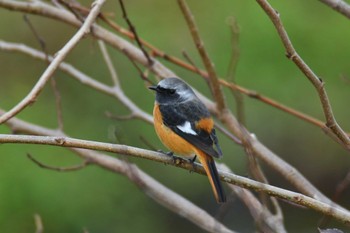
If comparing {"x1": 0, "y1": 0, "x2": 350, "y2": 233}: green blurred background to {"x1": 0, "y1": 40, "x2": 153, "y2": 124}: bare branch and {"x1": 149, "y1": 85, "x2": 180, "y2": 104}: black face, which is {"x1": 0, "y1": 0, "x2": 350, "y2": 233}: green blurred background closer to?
{"x1": 0, "y1": 40, "x2": 153, "y2": 124}: bare branch

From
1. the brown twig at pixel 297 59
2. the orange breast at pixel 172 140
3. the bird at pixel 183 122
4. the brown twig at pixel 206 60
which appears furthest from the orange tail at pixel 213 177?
the brown twig at pixel 297 59

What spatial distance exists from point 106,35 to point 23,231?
8.53 ft

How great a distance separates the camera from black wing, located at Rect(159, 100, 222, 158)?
10.7ft

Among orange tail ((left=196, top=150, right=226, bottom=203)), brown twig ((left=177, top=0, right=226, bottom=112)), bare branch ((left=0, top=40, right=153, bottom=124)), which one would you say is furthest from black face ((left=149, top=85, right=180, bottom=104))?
orange tail ((left=196, top=150, right=226, bottom=203))

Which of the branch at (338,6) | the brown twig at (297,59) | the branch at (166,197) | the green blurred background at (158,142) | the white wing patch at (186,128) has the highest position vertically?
the branch at (338,6)

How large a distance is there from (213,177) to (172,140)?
1.92ft

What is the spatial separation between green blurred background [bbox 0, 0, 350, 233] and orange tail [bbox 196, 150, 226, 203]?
2689 millimetres

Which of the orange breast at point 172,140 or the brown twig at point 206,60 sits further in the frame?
the orange breast at point 172,140

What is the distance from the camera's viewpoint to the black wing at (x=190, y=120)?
3.27 meters

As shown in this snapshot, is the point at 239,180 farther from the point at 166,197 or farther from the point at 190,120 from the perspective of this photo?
the point at 190,120

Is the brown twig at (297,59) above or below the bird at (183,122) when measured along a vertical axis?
above

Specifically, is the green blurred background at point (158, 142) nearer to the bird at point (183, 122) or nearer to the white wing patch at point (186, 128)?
the bird at point (183, 122)

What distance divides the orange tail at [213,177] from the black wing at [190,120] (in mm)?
158

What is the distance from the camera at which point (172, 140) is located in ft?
11.1
